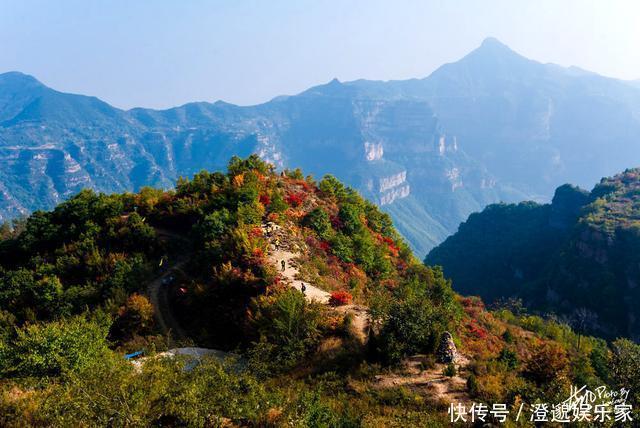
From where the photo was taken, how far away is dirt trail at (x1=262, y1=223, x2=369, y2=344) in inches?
824

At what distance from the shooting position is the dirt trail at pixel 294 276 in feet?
68.7

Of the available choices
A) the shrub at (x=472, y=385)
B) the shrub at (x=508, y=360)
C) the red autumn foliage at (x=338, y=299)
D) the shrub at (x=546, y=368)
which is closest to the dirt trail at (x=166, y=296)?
the red autumn foliage at (x=338, y=299)

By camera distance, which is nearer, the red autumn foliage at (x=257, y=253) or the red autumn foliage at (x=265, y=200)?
the red autumn foliage at (x=257, y=253)

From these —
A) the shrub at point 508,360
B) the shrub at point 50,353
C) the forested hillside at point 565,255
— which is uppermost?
the shrub at point 50,353

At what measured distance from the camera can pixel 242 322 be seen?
2266cm

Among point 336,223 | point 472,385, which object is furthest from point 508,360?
point 336,223

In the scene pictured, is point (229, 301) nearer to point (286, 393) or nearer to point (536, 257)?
point (286, 393)

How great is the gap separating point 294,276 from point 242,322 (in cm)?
441

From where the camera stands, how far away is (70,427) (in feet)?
32.3

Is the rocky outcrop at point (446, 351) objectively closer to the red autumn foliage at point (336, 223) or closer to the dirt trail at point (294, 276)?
the dirt trail at point (294, 276)

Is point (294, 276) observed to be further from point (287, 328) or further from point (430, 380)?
point (430, 380)

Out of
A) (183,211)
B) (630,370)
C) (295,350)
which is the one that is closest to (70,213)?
(183,211)

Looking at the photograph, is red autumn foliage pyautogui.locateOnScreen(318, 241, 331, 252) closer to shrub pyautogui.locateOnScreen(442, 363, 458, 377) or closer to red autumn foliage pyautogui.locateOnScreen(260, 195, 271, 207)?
red autumn foliage pyautogui.locateOnScreen(260, 195, 271, 207)

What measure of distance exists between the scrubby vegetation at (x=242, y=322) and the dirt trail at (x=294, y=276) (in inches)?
8.0
